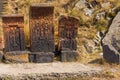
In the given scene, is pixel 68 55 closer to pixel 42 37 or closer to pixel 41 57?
pixel 41 57

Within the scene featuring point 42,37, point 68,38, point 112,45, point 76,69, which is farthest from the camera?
point 68,38

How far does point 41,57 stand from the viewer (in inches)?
367

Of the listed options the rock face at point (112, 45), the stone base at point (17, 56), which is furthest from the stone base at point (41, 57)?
the rock face at point (112, 45)

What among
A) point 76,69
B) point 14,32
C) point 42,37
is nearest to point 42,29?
A: point 42,37

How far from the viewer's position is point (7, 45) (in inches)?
365

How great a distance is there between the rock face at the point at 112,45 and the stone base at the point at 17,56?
5.82 feet

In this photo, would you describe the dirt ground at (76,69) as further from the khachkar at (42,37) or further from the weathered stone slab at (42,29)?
the weathered stone slab at (42,29)

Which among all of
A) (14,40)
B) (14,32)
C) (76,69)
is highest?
(14,32)

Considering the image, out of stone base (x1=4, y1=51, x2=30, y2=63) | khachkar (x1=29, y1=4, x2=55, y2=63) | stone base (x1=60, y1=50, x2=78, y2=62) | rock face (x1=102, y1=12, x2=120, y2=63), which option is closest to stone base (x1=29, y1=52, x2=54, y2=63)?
khachkar (x1=29, y1=4, x2=55, y2=63)

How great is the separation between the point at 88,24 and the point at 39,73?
298 cm

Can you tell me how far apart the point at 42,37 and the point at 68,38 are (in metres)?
0.60

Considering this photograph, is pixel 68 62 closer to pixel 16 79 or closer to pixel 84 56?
pixel 84 56

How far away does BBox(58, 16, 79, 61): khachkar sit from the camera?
30.6ft

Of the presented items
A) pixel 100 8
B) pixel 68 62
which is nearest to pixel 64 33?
pixel 68 62
